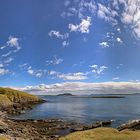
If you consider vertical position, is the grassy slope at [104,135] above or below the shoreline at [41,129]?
above

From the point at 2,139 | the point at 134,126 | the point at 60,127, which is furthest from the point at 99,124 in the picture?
the point at 2,139

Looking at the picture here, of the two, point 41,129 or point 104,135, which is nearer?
point 104,135

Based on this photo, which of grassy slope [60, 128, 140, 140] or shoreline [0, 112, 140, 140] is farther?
shoreline [0, 112, 140, 140]

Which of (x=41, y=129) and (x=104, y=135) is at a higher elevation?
(x=104, y=135)

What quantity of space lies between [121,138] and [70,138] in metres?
8.03

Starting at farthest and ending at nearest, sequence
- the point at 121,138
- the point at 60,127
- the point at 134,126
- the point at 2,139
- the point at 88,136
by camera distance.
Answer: the point at 60,127, the point at 134,126, the point at 88,136, the point at 121,138, the point at 2,139

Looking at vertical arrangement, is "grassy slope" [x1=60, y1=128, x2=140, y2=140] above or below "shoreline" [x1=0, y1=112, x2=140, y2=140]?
above

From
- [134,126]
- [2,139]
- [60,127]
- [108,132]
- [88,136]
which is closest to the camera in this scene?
[2,139]

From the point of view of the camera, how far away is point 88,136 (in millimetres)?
43094

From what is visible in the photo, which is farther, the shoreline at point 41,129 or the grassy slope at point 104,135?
the shoreline at point 41,129

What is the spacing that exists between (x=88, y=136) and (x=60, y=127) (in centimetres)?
3791

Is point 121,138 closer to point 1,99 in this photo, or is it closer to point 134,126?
point 134,126

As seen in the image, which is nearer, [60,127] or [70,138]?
[70,138]

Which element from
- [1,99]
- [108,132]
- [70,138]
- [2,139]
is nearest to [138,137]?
[108,132]
